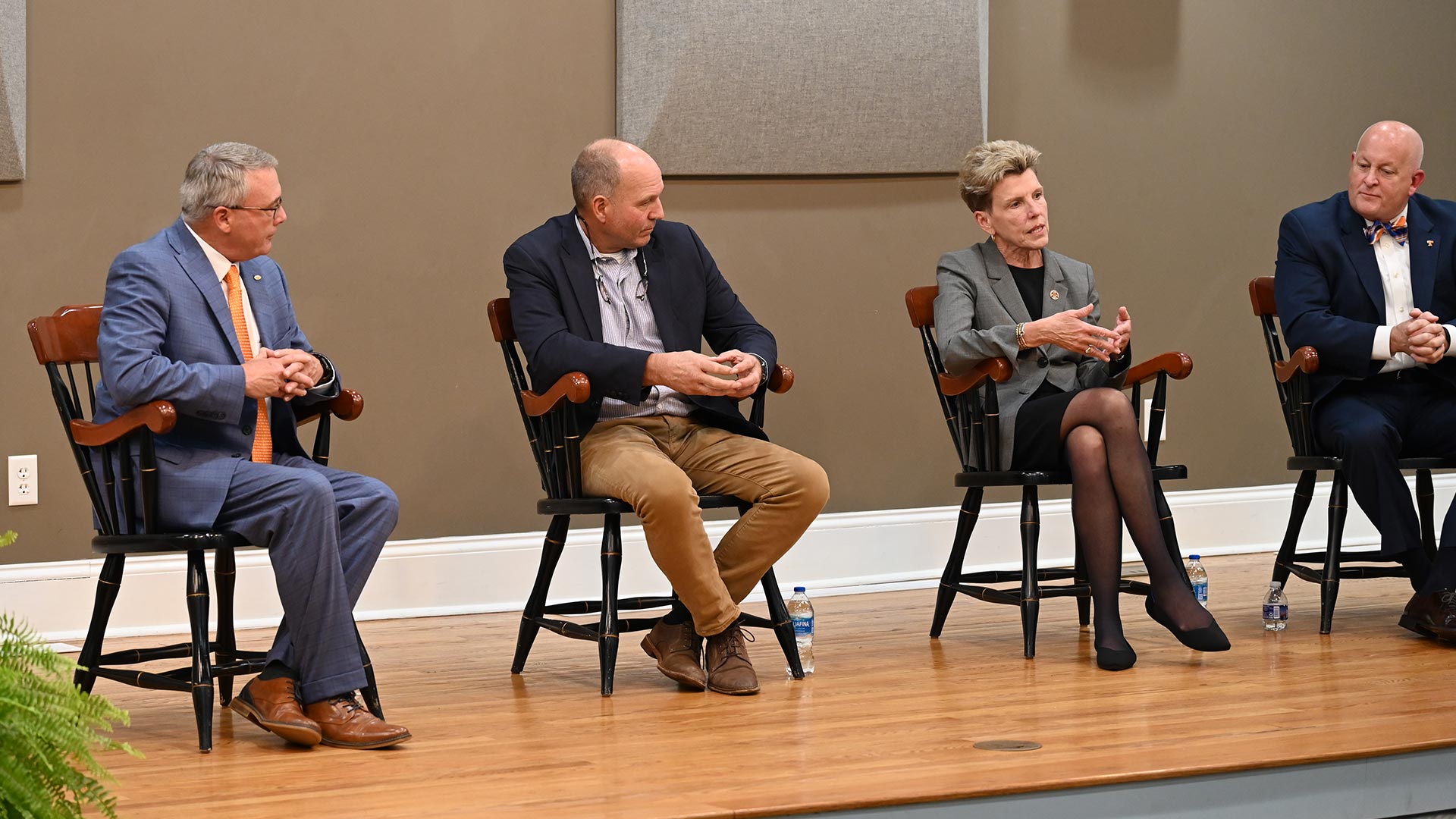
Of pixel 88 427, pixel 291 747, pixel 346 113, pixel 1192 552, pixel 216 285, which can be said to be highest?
pixel 346 113

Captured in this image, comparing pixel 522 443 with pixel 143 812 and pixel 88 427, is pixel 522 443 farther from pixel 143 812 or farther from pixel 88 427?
pixel 143 812

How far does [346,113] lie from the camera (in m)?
4.16

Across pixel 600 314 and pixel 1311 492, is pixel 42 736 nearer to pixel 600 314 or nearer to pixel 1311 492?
pixel 600 314

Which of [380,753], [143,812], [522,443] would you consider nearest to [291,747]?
[380,753]

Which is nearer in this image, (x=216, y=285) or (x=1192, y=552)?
(x=216, y=285)

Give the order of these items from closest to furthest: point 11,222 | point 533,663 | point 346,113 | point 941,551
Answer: point 533,663 < point 11,222 < point 346,113 < point 941,551

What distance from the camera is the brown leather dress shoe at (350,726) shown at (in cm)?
266

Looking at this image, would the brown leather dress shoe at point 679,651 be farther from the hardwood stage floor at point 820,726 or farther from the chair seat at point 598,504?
the chair seat at point 598,504

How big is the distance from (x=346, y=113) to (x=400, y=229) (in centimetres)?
34

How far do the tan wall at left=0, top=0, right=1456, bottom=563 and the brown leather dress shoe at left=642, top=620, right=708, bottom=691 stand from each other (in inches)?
46.8

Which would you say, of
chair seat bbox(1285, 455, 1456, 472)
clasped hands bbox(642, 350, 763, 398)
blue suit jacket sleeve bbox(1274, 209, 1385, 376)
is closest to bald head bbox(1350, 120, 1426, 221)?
blue suit jacket sleeve bbox(1274, 209, 1385, 376)

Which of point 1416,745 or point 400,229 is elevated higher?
point 400,229

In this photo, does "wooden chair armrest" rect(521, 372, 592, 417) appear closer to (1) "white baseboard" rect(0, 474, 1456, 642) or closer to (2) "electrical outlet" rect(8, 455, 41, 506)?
(1) "white baseboard" rect(0, 474, 1456, 642)

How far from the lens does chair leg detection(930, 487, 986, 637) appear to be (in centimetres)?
378
